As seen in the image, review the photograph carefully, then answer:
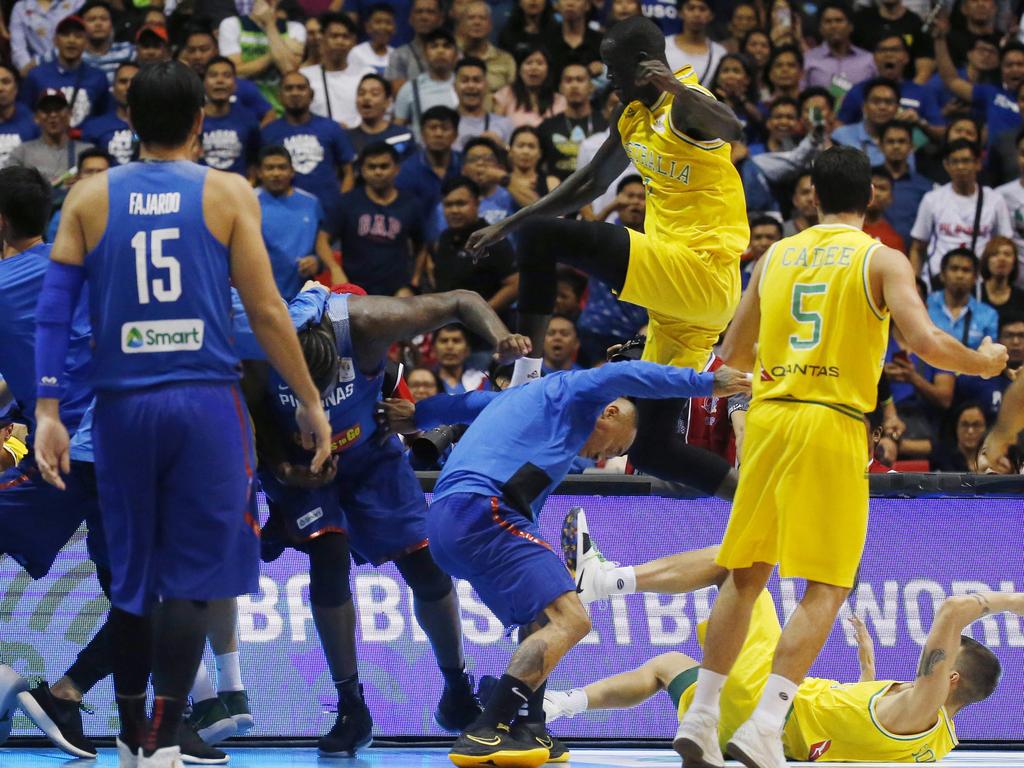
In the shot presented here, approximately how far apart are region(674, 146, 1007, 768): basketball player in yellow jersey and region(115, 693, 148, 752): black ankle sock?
73.4 inches

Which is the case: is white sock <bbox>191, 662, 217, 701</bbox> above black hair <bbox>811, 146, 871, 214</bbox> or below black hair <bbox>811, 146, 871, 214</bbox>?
below

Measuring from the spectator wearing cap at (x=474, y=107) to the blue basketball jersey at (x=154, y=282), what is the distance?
7.33 metres

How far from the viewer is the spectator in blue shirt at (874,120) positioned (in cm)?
1240

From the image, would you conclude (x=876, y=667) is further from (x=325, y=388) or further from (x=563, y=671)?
(x=325, y=388)

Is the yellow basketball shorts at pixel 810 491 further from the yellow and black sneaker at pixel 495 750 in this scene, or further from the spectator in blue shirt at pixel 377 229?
the spectator in blue shirt at pixel 377 229

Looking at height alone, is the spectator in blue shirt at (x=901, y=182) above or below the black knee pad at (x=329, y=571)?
above

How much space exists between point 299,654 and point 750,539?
A: 7.97 ft

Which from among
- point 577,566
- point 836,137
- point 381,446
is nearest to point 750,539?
point 577,566

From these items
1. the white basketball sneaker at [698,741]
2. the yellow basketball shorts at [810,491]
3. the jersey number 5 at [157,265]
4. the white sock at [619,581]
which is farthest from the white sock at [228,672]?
the yellow basketball shorts at [810,491]

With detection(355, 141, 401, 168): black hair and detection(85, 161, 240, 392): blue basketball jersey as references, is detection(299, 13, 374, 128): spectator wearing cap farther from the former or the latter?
detection(85, 161, 240, 392): blue basketball jersey

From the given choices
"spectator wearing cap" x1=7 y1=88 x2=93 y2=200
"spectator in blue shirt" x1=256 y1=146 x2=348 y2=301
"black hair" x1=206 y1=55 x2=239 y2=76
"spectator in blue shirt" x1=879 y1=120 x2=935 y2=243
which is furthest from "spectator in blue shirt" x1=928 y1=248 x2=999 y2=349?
"spectator wearing cap" x1=7 y1=88 x2=93 y2=200

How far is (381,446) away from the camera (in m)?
6.61

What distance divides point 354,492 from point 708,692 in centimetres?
187

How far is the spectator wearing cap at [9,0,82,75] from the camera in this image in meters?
12.9
